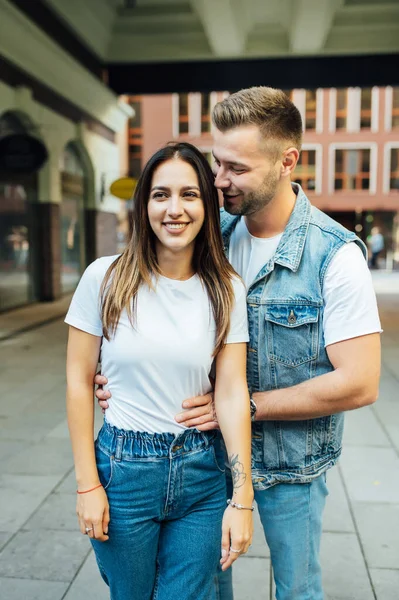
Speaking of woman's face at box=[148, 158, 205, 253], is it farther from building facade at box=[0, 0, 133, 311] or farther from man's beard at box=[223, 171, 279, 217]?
building facade at box=[0, 0, 133, 311]

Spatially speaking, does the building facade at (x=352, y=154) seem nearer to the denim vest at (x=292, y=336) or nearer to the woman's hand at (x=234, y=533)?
the denim vest at (x=292, y=336)

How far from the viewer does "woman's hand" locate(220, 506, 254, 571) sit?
5.40ft

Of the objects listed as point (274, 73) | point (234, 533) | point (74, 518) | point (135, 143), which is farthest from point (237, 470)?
point (135, 143)

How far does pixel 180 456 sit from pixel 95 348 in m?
0.39

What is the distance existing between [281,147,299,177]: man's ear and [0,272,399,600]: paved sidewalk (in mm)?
1928

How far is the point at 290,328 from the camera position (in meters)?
1.73

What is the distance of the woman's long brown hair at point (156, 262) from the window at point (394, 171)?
4163 cm

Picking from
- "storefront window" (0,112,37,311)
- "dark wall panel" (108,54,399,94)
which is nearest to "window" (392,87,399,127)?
"dark wall panel" (108,54,399,94)

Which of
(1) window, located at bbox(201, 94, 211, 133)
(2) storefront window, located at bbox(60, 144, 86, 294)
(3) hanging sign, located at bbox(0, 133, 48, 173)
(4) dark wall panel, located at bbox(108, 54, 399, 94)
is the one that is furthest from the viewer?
(1) window, located at bbox(201, 94, 211, 133)

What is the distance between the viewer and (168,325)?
1.66 m

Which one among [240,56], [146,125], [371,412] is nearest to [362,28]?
[240,56]

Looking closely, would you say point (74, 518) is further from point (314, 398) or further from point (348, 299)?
point (348, 299)

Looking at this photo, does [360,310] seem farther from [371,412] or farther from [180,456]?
[371,412]

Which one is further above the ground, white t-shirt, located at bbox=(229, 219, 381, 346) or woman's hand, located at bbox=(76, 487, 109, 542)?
white t-shirt, located at bbox=(229, 219, 381, 346)
